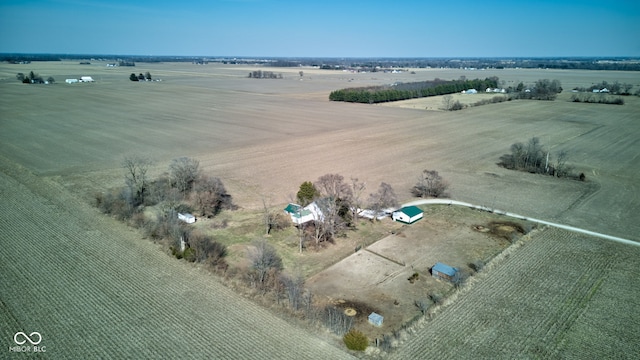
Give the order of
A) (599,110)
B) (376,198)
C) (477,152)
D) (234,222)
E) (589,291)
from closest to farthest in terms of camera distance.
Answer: (589,291) → (234,222) → (376,198) → (477,152) → (599,110)

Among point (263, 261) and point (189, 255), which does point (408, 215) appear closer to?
point (263, 261)

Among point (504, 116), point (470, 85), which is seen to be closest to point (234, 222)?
point (504, 116)

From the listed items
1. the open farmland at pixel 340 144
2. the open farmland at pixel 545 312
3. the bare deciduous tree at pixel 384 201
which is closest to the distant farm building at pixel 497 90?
the open farmland at pixel 340 144

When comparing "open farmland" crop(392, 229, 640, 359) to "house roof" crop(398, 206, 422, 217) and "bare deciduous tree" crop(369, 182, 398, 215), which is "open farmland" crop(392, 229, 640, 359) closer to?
"house roof" crop(398, 206, 422, 217)

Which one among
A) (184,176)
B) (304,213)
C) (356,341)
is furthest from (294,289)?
(184,176)

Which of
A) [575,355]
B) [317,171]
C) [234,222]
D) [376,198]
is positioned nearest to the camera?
[575,355]

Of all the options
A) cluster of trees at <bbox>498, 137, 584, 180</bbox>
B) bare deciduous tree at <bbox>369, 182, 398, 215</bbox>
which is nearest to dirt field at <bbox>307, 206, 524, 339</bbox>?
bare deciduous tree at <bbox>369, 182, 398, 215</bbox>

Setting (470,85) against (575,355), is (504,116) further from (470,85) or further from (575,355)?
(575,355)
